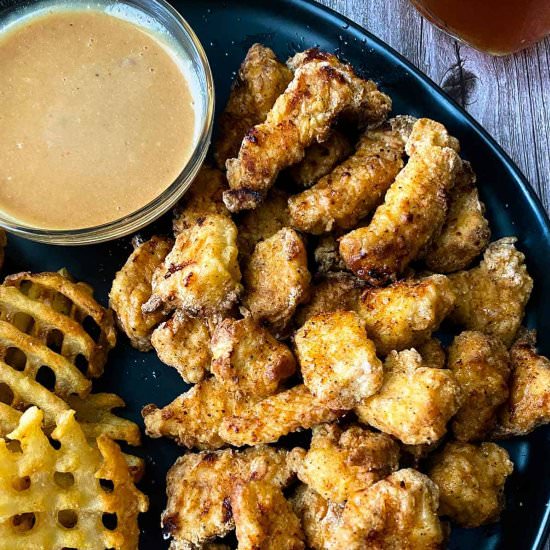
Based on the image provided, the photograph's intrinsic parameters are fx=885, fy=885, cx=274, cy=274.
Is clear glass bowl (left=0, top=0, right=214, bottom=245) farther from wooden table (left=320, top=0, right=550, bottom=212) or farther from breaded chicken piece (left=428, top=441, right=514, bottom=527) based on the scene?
breaded chicken piece (left=428, top=441, right=514, bottom=527)

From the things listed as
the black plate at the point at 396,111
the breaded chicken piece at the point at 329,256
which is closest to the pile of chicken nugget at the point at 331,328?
the breaded chicken piece at the point at 329,256

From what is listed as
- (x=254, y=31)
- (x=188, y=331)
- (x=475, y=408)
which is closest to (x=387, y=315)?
(x=475, y=408)

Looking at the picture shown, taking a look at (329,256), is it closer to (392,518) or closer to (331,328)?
(331,328)

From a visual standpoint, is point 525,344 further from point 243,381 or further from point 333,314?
point 243,381

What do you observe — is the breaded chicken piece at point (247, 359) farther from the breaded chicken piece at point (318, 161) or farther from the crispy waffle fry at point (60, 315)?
the breaded chicken piece at point (318, 161)

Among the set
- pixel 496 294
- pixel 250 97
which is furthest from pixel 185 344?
pixel 496 294

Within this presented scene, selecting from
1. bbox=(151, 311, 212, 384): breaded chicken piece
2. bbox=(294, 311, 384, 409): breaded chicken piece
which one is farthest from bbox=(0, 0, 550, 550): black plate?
bbox=(294, 311, 384, 409): breaded chicken piece
